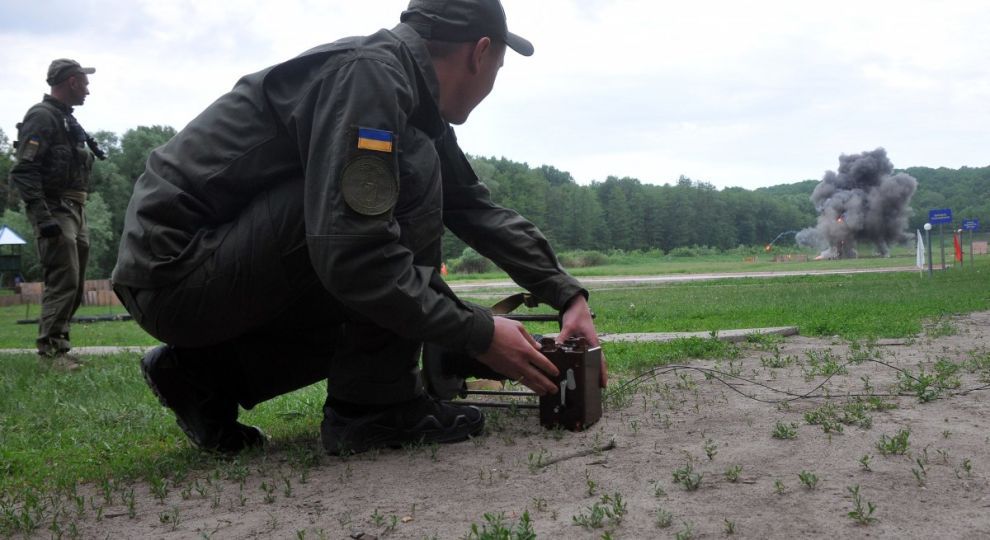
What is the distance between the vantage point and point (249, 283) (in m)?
2.53

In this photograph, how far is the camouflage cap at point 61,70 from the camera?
6.43m

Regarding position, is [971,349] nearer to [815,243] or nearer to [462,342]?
[462,342]

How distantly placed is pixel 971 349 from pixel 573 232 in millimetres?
76925

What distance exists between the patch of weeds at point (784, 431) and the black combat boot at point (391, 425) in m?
1.08

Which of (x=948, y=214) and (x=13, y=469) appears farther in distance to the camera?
(x=948, y=214)

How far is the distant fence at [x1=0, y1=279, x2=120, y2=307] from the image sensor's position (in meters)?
27.6

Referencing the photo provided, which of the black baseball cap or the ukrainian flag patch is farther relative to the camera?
the black baseball cap

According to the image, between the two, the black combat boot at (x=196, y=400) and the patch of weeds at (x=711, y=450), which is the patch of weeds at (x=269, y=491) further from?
the patch of weeds at (x=711, y=450)

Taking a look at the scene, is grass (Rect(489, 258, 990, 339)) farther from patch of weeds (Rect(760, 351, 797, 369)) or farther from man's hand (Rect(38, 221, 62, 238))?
man's hand (Rect(38, 221, 62, 238))

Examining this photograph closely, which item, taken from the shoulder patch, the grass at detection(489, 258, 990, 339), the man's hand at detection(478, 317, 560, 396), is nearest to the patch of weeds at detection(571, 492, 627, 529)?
the man's hand at detection(478, 317, 560, 396)

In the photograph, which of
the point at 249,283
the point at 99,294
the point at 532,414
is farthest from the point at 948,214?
the point at 99,294

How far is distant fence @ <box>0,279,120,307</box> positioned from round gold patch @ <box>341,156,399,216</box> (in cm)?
2668

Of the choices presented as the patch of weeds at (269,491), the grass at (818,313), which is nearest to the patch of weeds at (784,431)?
the patch of weeds at (269,491)

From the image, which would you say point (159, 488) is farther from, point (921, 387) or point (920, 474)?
point (921, 387)
